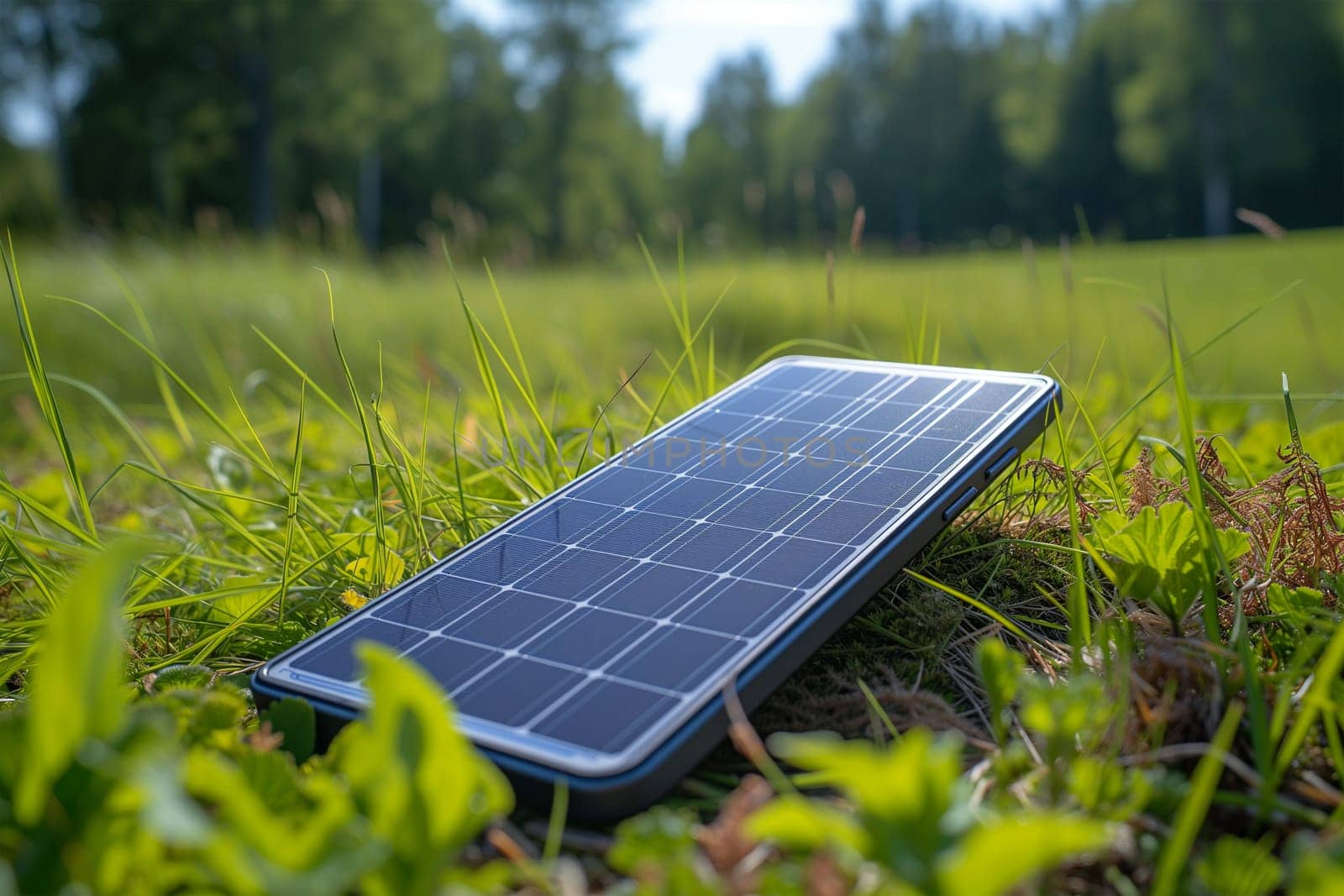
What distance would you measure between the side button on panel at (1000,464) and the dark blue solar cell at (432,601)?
32.0 inches

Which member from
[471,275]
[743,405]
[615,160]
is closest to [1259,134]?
[615,160]

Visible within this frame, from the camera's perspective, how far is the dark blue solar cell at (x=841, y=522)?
1.49 metres

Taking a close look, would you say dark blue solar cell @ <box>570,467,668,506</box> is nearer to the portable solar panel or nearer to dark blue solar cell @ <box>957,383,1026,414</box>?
the portable solar panel

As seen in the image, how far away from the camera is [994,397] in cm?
191

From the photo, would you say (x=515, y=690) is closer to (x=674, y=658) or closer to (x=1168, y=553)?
(x=674, y=658)

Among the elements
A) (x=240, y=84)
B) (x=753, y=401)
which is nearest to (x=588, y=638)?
(x=753, y=401)

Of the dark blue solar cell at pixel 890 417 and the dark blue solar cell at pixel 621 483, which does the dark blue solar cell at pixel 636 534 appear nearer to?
the dark blue solar cell at pixel 621 483

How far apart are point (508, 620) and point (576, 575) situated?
14 centimetres

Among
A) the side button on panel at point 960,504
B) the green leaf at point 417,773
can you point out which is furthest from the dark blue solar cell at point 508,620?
the side button on panel at point 960,504

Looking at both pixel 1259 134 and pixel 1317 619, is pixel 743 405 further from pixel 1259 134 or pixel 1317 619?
pixel 1259 134

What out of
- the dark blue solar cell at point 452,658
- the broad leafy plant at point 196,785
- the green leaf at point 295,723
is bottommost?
the green leaf at point 295,723

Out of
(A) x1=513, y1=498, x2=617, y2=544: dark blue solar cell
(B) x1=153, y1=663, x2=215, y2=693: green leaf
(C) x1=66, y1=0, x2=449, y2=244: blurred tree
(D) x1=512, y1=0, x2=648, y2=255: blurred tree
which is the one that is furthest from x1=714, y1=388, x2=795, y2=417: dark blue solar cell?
(D) x1=512, y1=0, x2=648, y2=255: blurred tree

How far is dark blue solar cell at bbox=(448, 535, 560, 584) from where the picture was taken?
155 cm

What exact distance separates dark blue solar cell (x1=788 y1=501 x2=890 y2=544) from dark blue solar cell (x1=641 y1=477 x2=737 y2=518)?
18cm
